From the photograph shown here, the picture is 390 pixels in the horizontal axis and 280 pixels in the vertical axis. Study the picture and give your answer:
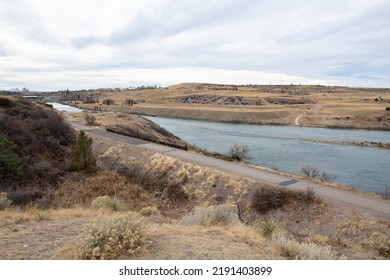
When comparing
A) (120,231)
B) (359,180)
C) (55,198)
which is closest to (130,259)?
(120,231)

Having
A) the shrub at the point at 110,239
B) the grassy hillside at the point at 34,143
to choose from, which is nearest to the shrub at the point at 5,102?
the grassy hillside at the point at 34,143

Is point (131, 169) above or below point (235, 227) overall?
below

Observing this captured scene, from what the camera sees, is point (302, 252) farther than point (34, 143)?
No

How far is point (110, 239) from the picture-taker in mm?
5422

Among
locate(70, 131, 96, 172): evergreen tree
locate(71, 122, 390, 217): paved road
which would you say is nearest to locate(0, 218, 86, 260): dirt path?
locate(71, 122, 390, 217): paved road

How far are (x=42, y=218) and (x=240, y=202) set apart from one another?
358 inches

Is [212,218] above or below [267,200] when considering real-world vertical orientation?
above

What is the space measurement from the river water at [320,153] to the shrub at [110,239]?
71.9 ft

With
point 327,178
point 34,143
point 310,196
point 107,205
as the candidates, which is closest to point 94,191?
point 107,205

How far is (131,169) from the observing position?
21672 mm

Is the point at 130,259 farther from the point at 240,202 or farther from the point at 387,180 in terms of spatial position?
the point at 387,180

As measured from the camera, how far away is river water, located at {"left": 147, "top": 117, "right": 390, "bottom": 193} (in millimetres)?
28031

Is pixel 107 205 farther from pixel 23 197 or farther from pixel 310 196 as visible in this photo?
pixel 310 196

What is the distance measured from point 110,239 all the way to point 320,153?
3776 cm
